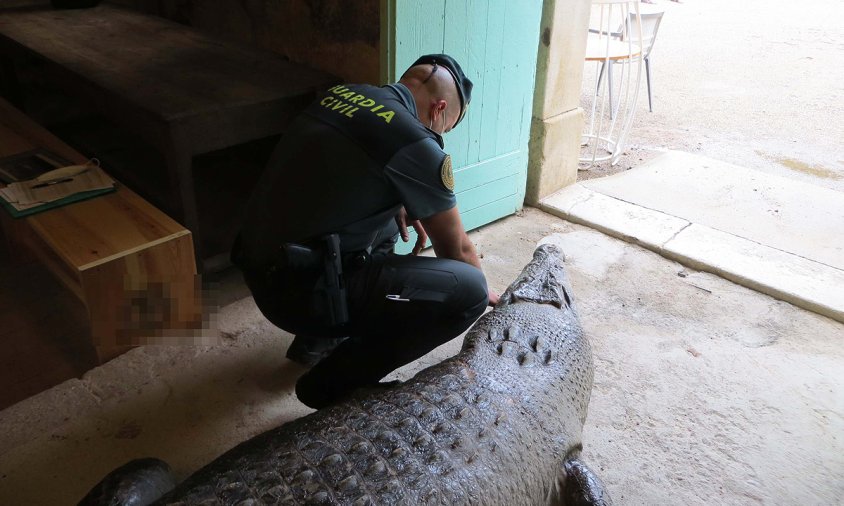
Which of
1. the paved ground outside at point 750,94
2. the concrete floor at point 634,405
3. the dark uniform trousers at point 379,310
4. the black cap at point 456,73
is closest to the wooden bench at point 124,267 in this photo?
the concrete floor at point 634,405

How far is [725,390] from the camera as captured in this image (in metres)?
2.48

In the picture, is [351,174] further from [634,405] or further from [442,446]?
[634,405]

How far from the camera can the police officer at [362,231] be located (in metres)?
1.81

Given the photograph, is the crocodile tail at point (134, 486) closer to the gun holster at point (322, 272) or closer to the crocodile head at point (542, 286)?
the gun holster at point (322, 272)

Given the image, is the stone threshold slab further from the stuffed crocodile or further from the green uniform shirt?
the green uniform shirt

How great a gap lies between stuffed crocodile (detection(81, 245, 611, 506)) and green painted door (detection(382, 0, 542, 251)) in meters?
1.41

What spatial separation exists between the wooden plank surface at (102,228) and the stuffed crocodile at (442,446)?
2.82ft

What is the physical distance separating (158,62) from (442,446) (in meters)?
2.69

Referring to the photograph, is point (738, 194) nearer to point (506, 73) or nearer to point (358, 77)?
point (506, 73)

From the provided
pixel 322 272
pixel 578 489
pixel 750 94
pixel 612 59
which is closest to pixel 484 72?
pixel 612 59

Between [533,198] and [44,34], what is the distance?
3.03 metres

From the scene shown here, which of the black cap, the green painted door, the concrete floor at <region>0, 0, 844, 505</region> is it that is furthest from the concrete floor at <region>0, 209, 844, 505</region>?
the black cap

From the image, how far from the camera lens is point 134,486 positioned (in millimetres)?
1628

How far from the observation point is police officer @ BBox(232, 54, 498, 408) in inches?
71.2
